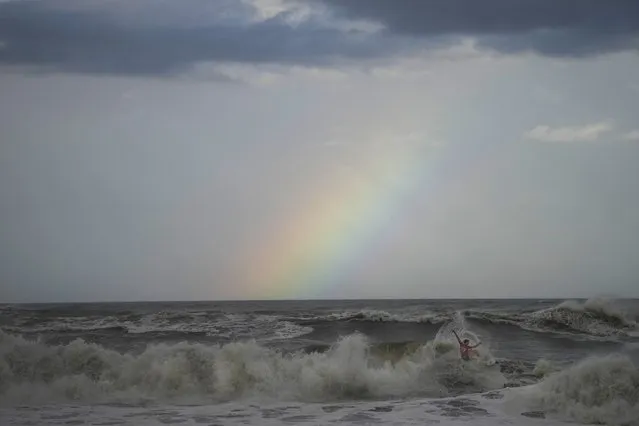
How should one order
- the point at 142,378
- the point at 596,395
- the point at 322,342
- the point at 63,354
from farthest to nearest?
the point at 322,342
the point at 63,354
the point at 142,378
the point at 596,395

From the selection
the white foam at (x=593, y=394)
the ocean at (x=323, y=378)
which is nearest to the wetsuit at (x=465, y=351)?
the ocean at (x=323, y=378)

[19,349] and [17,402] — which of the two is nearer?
[17,402]

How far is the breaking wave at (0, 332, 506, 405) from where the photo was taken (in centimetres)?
774

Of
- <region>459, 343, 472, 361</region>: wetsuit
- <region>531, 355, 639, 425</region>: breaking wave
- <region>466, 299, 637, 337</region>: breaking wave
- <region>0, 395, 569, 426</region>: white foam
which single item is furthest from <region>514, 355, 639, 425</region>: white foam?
<region>466, 299, 637, 337</region>: breaking wave

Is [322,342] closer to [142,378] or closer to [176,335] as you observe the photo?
[176,335]

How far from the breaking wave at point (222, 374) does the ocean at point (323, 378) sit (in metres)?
0.02

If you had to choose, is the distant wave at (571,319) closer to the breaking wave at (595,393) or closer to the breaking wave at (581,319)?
the breaking wave at (581,319)

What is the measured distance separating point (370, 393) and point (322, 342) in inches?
177

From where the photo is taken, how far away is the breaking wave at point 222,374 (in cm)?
774

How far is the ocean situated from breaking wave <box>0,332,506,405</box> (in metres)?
0.02

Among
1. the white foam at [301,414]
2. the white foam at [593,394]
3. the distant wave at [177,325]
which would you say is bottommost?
the white foam at [301,414]

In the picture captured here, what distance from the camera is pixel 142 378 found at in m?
8.31

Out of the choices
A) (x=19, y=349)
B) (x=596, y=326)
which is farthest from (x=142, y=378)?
(x=596, y=326)

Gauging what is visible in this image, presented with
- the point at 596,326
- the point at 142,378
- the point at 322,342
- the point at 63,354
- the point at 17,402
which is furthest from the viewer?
the point at 596,326
